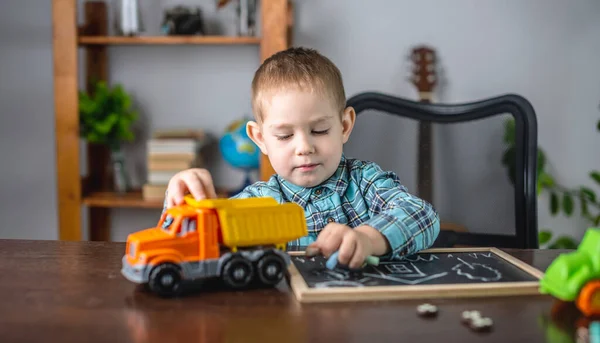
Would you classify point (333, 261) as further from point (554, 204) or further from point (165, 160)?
point (554, 204)

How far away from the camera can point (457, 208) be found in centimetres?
164

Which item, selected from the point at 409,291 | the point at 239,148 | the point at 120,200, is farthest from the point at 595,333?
the point at 120,200

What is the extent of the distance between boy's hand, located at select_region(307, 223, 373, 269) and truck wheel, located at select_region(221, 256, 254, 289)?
12cm

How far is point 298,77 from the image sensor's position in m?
1.18

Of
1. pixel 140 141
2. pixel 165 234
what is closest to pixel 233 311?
pixel 165 234

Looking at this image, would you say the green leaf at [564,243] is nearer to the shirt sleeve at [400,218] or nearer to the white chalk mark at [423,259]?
the shirt sleeve at [400,218]

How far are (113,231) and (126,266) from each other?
7.01 feet

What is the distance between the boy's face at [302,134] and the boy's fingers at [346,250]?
0.27 m

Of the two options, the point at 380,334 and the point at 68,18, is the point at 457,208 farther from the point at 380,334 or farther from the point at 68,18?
the point at 68,18

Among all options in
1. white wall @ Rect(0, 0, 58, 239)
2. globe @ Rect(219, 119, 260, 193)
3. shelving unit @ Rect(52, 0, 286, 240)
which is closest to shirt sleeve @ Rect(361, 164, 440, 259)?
shelving unit @ Rect(52, 0, 286, 240)

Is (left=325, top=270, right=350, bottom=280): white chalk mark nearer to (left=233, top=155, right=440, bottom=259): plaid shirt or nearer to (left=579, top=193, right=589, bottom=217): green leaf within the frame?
(left=233, top=155, right=440, bottom=259): plaid shirt

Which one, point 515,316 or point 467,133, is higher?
point 467,133

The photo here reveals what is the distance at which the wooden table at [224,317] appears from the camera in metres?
0.67

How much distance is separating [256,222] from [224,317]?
14cm
